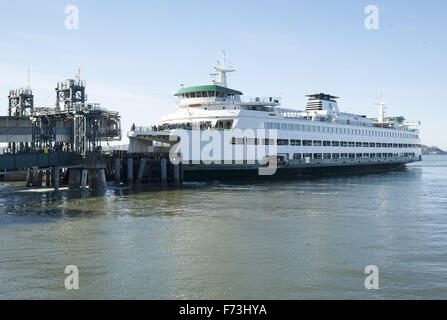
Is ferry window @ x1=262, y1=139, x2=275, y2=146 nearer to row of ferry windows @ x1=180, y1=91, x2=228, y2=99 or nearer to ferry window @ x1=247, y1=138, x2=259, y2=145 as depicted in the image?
ferry window @ x1=247, y1=138, x2=259, y2=145

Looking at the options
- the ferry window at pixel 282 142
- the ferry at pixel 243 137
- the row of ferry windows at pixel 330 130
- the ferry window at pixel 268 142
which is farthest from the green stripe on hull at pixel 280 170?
the row of ferry windows at pixel 330 130

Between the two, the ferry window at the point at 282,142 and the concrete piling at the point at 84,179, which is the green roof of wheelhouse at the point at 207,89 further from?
the concrete piling at the point at 84,179

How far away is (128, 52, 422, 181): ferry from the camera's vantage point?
138ft

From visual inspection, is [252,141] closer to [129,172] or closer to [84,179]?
[129,172]

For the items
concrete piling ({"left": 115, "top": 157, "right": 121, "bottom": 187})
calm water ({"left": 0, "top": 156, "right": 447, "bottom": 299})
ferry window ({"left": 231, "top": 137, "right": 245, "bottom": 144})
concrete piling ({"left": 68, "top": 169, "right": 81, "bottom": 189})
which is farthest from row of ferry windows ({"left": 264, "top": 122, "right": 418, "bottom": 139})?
calm water ({"left": 0, "top": 156, "right": 447, "bottom": 299})

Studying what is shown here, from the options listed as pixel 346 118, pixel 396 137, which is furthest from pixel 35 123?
pixel 396 137

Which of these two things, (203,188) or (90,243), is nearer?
(90,243)

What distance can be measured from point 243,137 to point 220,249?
30.0 m

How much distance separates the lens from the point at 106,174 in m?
40.2

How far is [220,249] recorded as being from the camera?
51.1ft

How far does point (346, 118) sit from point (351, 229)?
167ft

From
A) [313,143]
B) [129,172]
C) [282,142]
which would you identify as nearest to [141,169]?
[129,172]

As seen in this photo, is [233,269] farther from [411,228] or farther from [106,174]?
[106,174]
